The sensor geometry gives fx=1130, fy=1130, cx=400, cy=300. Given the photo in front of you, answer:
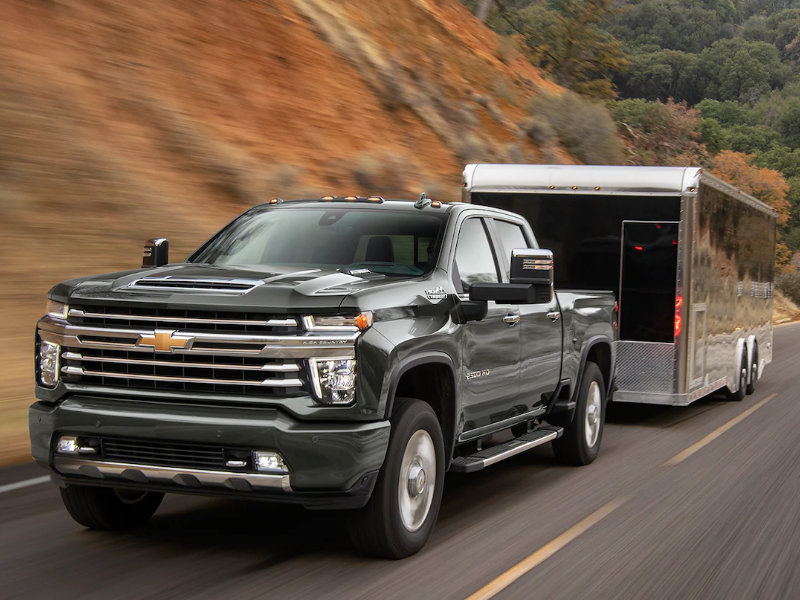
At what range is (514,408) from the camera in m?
8.07

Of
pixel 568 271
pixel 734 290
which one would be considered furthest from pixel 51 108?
pixel 734 290

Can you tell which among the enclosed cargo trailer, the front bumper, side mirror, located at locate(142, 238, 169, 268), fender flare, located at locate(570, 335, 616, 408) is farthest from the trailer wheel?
the front bumper

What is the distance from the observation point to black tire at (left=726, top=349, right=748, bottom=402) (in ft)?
50.5

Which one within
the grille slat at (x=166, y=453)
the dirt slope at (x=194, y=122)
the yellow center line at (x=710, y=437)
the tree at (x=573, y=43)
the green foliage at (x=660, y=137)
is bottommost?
the yellow center line at (x=710, y=437)

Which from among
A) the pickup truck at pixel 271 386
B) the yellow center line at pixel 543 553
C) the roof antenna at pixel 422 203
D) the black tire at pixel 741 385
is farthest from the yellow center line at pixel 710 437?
the roof antenna at pixel 422 203

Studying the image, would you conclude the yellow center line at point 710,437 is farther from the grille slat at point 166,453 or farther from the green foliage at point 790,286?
the green foliage at point 790,286

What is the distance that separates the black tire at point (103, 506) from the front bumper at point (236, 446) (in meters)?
0.71

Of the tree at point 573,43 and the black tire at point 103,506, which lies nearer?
the black tire at point 103,506

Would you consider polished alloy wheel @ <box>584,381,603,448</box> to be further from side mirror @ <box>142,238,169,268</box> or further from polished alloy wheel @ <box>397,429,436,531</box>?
side mirror @ <box>142,238,169,268</box>

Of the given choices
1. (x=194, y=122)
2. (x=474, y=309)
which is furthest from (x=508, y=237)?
(x=194, y=122)

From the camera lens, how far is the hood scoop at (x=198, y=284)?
5.91 meters

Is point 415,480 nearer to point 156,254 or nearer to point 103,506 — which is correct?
point 103,506

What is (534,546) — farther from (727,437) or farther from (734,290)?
(734,290)

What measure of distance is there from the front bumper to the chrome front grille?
0.42 ft
